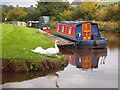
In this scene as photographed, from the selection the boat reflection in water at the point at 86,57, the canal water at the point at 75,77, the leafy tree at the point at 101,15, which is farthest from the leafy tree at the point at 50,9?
the canal water at the point at 75,77

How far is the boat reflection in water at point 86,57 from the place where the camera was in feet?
65.3

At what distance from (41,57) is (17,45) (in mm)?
5487

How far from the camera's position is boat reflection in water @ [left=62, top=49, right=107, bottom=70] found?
19.9 m

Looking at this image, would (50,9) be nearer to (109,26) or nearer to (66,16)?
(66,16)

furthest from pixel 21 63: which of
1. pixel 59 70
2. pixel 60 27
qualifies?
pixel 60 27

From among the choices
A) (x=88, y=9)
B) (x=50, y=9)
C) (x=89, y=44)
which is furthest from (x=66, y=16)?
(x=89, y=44)

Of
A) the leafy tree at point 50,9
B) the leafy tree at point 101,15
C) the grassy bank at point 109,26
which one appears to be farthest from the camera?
the leafy tree at point 50,9

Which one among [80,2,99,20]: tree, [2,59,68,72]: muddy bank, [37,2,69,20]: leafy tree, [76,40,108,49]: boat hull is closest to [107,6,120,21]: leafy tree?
[80,2,99,20]: tree

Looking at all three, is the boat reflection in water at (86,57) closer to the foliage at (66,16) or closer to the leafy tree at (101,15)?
the leafy tree at (101,15)

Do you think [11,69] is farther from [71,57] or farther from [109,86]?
[71,57]

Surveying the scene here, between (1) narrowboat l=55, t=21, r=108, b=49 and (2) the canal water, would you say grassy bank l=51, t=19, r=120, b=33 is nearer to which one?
(1) narrowboat l=55, t=21, r=108, b=49

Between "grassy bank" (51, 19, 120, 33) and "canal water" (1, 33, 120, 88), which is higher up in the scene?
"grassy bank" (51, 19, 120, 33)

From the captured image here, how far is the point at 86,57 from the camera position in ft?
74.5

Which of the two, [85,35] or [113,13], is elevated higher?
[113,13]
